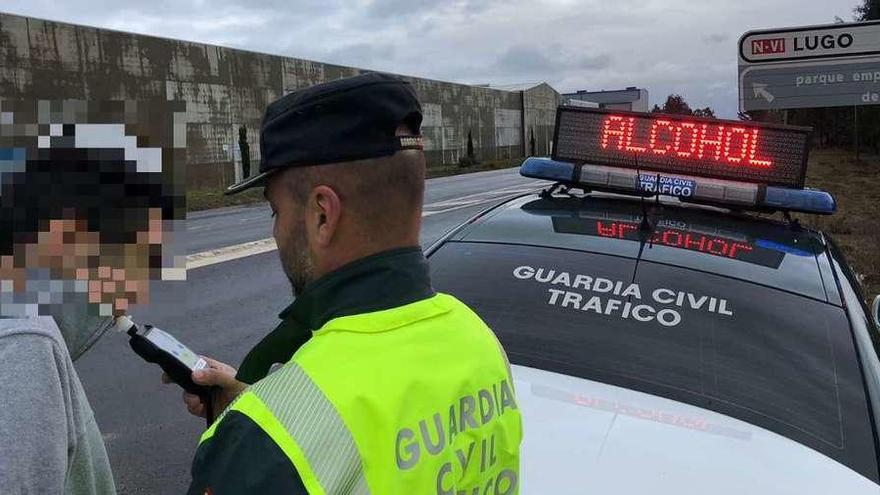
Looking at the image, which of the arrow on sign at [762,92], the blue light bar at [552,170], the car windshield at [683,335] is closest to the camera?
the car windshield at [683,335]

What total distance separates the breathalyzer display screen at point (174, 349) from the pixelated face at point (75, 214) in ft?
0.78

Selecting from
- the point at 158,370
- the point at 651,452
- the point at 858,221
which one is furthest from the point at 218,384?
the point at 858,221

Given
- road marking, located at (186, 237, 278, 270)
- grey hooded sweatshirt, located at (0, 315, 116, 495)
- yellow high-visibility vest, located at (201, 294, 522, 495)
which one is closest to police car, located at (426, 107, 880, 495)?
yellow high-visibility vest, located at (201, 294, 522, 495)

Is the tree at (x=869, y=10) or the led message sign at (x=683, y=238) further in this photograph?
the tree at (x=869, y=10)

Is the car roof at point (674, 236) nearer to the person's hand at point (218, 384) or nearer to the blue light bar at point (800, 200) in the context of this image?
the blue light bar at point (800, 200)

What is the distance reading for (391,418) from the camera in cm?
106

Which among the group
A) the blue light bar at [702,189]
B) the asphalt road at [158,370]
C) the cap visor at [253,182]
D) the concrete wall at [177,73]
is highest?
the concrete wall at [177,73]

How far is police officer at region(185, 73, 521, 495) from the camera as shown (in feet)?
3.31

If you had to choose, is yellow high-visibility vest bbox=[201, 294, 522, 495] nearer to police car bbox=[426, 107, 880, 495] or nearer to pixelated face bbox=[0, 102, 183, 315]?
pixelated face bbox=[0, 102, 183, 315]

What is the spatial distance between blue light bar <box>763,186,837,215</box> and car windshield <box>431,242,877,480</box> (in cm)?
61

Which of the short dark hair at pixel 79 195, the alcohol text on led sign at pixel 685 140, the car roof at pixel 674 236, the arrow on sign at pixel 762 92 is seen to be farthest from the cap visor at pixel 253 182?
the arrow on sign at pixel 762 92

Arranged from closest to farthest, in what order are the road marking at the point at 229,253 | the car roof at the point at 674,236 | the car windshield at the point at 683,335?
1. the car windshield at the point at 683,335
2. the car roof at the point at 674,236
3. the road marking at the point at 229,253

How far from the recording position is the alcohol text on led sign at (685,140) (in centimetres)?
339

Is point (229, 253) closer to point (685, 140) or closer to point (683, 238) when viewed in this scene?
point (685, 140)
